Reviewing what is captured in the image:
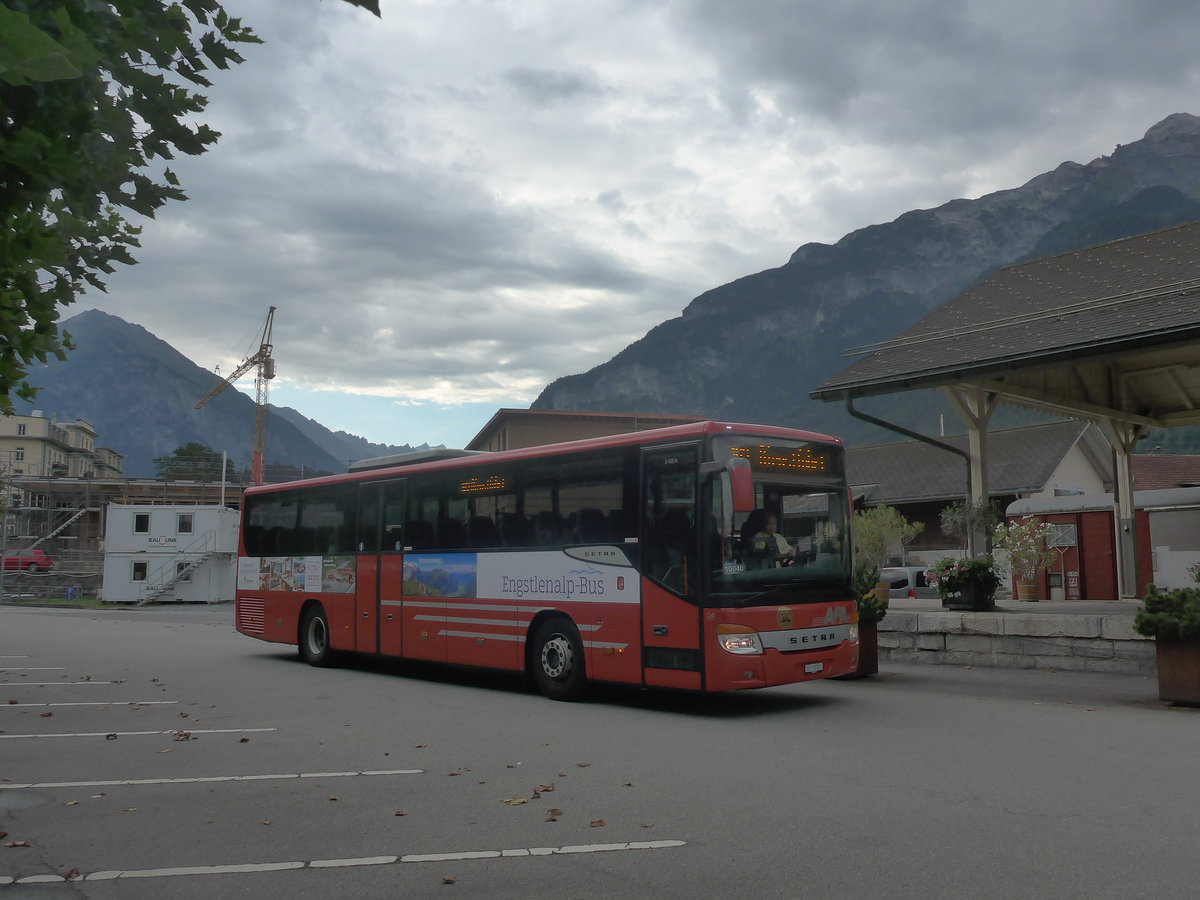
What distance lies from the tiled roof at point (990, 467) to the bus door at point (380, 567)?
37904mm

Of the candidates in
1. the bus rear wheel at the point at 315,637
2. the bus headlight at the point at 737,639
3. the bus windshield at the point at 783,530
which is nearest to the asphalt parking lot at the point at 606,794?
the bus headlight at the point at 737,639

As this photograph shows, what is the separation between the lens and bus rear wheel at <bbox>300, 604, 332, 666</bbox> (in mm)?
17109

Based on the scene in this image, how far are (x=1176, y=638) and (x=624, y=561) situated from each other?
18.4 feet

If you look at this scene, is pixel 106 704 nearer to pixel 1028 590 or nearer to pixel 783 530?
pixel 783 530

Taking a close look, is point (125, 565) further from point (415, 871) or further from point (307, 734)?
point (415, 871)

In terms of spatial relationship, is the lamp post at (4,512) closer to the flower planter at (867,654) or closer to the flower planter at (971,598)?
the flower planter at (971,598)

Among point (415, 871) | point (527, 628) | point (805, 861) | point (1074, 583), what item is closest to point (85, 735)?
point (527, 628)

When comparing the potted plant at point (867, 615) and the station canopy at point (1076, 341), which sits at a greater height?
the station canopy at point (1076, 341)

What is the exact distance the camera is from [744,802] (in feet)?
22.0

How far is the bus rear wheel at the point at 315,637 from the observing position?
17109mm

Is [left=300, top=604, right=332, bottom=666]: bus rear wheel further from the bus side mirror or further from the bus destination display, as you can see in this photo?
the bus side mirror

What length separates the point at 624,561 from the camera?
455 inches

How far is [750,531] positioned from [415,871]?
20.1ft

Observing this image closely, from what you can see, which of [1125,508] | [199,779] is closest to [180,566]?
[1125,508]
